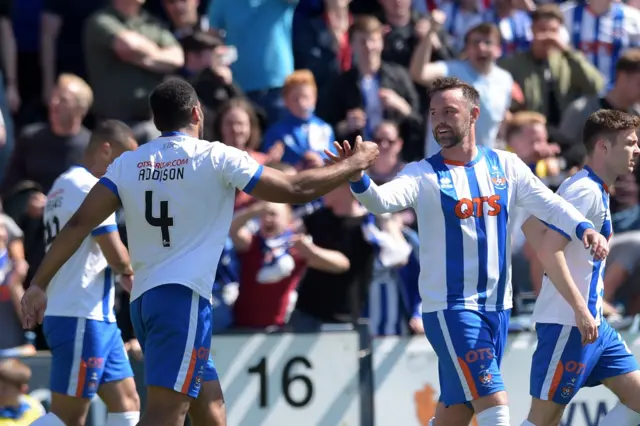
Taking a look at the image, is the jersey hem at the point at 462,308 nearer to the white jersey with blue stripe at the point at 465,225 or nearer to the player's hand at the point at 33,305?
the white jersey with blue stripe at the point at 465,225

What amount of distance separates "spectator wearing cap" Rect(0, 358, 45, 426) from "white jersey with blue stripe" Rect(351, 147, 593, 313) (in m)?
3.12

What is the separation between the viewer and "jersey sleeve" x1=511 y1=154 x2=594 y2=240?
807 cm

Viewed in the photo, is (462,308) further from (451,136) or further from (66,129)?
(66,129)

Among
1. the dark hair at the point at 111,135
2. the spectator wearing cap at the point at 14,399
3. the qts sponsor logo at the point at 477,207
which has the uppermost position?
the dark hair at the point at 111,135

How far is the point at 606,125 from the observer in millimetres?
8656

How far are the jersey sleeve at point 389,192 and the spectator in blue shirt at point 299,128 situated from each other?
4.46 metres

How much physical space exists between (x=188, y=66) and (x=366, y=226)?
→ 299 cm

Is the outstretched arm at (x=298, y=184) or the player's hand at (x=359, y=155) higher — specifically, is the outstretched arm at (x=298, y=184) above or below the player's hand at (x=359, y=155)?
below

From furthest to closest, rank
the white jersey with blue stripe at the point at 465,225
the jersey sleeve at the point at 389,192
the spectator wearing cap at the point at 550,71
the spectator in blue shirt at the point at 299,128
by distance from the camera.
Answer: the spectator wearing cap at the point at 550,71, the spectator in blue shirt at the point at 299,128, the white jersey with blue stripe at the point at 465,225, the jersey sleeve at the point at 389,192

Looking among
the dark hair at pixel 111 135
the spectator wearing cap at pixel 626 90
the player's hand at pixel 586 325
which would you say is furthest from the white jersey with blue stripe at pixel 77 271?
the spectator wearing cap at pixel 626 90

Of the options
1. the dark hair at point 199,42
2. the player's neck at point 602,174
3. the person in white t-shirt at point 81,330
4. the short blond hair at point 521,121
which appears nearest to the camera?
the player's neck at point 602,174

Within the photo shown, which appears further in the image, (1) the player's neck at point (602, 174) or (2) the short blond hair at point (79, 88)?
(2) the short blond hair at point (79, 88)

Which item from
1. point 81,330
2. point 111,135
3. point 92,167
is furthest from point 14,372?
point 111,135

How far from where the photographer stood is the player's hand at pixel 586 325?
808 cm
